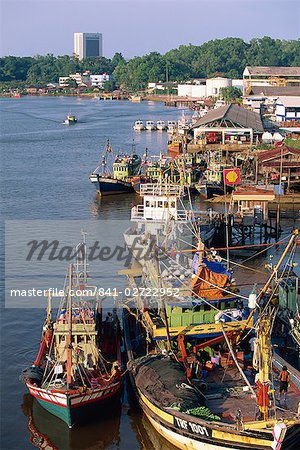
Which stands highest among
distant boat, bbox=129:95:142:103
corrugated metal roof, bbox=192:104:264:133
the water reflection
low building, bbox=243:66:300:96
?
low building, bbox=243:66:300:96

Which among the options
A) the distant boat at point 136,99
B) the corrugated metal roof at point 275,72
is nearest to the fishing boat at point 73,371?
the corrugated metal roof at point 275,72

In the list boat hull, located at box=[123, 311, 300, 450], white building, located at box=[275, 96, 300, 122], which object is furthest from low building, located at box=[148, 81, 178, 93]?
boat hull, located at box=[123, 311, 300, 450]

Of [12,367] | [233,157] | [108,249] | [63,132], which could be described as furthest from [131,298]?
[63,132]

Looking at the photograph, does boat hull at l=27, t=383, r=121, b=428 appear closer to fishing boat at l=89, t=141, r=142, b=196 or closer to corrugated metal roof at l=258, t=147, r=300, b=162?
fishing boat at l=89, t=141, r=142, b=196

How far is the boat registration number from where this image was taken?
1856 cm

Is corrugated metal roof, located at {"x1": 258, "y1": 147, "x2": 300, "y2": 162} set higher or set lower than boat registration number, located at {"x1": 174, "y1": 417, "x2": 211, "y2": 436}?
higher

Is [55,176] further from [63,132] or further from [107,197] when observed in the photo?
[63,132]

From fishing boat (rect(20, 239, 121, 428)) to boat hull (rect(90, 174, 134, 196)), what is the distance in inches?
1235

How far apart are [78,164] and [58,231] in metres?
30.5

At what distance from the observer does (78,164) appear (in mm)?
72062

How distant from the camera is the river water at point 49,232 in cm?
2123

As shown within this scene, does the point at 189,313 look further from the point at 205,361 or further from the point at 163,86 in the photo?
the point at 163,86

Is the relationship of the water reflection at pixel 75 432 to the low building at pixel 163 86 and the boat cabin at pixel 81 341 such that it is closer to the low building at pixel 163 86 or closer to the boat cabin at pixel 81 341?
the boat cabin at pixel 81 341

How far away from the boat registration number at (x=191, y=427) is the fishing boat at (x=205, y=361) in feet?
0.09
